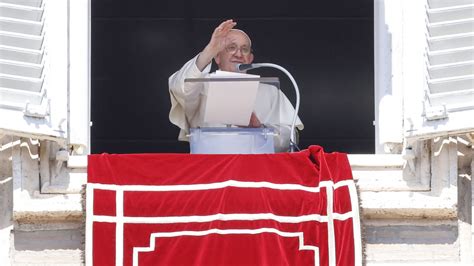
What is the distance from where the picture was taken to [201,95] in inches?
326

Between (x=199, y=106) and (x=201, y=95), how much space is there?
0.08 meters

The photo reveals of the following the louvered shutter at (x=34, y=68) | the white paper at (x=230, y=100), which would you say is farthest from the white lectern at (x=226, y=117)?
the louvered shutter at (x=34, y=68)

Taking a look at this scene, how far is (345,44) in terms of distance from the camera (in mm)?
12023

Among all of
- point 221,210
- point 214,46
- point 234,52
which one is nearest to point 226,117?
point 214,46

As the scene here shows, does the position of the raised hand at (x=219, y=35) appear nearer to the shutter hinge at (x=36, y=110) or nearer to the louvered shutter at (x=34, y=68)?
the louvered shutter at (x=34, y=68)

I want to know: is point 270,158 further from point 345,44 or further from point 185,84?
point 345,44

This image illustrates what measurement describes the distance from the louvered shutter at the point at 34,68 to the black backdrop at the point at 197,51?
386cm

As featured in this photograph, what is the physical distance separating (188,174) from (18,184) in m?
0.63

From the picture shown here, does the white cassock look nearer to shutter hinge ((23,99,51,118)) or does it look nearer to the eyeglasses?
the eyeglasses

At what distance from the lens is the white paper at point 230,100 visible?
7793mm

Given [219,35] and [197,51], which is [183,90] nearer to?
[219,35]

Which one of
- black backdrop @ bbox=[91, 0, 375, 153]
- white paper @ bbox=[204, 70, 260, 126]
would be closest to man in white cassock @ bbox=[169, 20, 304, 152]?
white paper @ bbox=[204, 70, 260, 126]

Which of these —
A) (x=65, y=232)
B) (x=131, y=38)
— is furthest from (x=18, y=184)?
(x=131, y=38)

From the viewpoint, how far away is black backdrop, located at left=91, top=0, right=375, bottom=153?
11.9 meters
